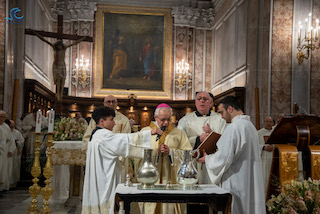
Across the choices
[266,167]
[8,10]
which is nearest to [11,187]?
[8,10]

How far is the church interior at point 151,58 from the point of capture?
9898 mm

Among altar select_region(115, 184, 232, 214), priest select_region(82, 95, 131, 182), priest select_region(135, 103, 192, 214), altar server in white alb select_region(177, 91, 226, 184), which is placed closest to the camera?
altar select_region(115, 184, 232, 214)

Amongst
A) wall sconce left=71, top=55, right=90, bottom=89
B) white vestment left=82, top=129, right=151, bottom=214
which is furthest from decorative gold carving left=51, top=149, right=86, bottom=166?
wall sconce left=71, top=55, right=90, bottom=89

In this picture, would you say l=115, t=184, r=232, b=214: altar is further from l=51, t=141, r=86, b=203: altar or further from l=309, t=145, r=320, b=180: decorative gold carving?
l=51, t=141, r=86, b=203: altar

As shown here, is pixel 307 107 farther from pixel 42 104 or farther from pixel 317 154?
pixel 42 104

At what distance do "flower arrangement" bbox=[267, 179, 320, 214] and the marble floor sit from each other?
3694 mm

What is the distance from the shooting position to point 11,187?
9.70 m

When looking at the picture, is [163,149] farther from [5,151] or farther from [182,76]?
[182,76]

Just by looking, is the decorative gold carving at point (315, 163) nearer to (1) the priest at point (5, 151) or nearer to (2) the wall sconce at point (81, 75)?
(1) the priest at point (5, 151)

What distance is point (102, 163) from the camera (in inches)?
187

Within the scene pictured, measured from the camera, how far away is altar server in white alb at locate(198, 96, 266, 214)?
4.07 metres

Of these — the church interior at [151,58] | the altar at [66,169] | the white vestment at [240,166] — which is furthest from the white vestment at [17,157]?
the white vestment at [240,166]

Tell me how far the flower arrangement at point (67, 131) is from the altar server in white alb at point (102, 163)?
2.52 meters

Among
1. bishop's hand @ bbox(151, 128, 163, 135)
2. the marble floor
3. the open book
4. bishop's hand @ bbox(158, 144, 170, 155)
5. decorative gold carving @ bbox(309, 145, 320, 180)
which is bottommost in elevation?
the marble floor
